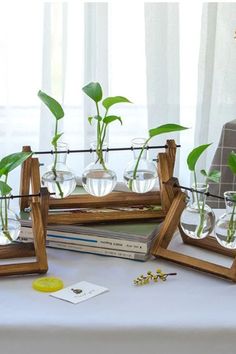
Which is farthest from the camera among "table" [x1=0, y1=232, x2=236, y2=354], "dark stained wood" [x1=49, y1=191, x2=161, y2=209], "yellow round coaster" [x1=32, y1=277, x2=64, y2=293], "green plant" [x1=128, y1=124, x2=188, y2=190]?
A: "dark stained wood" [x1=49, y1=191, x2=161, y2=209]

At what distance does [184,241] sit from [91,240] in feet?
0.65

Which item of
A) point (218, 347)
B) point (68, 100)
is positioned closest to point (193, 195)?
point (218, 347)

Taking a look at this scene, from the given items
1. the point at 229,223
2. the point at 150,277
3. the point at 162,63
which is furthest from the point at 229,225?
the point at 162,63

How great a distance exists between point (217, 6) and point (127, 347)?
1.84 metres

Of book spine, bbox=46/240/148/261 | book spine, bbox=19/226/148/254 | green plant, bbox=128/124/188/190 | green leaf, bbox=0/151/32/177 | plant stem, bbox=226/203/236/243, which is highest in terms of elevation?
green plant, bbox=128/124/188/190

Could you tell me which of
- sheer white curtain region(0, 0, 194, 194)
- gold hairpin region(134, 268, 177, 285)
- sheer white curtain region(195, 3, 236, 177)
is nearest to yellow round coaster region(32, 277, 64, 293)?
gold hairpin region(134, 268, 177, 285)

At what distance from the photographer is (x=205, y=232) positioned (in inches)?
48.8

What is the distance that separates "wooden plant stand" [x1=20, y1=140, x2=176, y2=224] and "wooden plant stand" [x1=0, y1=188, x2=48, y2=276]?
0.28ft

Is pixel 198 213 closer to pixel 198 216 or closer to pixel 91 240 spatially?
pixel 198 216

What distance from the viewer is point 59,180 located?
130 cm

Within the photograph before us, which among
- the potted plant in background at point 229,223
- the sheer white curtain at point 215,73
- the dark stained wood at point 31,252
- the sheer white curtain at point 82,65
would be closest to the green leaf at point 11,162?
the dark stained wood at point 31,252

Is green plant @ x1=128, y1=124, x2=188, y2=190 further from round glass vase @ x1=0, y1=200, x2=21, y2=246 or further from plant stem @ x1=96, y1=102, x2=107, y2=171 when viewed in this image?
round glass vase @ x1=0, y1=200, x2=21, y2=246

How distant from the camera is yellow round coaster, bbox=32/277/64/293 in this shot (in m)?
1.17

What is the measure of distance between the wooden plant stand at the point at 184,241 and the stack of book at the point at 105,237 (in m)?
0.02
